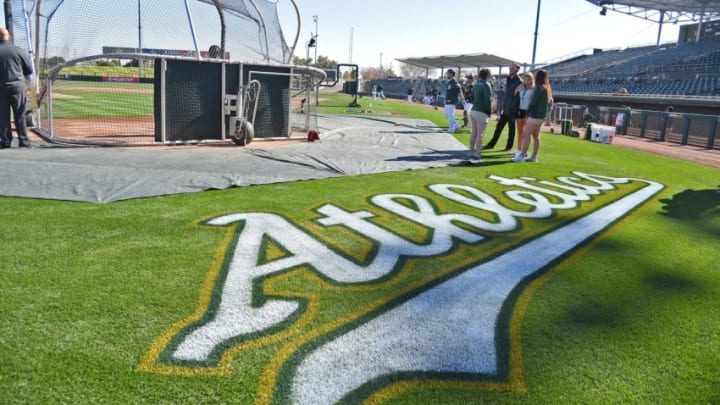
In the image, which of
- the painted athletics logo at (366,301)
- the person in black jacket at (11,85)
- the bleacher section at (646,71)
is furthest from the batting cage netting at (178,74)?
the bleacher section at (646,71)

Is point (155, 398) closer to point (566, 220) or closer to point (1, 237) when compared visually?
point (1, 237)

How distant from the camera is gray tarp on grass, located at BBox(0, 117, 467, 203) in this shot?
220 inches

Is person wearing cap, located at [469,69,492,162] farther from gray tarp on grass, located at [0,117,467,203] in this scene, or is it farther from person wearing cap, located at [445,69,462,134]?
person wearing cap, located at [445,69,462,134]

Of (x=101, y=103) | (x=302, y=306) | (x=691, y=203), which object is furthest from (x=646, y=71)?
(x=302, y=306)

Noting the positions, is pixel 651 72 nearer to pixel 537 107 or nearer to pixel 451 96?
pixel 451 96

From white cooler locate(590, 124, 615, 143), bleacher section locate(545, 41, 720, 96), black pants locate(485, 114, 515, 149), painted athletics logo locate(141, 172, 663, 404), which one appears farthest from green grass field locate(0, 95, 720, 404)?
bleacher section locate(545, 41, 720, 96)

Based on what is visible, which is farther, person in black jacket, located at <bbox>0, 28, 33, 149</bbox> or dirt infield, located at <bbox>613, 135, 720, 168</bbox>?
dirt infield, located at <bbox>613, 135, 720, 168</bbox>

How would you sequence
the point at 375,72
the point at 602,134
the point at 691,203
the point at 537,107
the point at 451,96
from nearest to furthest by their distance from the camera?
the point at 691,203, the point at 537,107, the point at 451,96, the point at 602,134, the point at 375,72

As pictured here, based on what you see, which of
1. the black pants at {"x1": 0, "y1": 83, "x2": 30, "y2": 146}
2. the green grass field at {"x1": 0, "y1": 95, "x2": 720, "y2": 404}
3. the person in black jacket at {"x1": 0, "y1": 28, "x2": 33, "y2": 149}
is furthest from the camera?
the black pants at {"x1": 0, "y1": 83, "x2": 30, "y2": 146}

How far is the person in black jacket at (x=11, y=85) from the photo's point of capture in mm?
7816

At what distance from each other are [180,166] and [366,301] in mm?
4942

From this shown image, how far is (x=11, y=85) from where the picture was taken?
7.92 meters

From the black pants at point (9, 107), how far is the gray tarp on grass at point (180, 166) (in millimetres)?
422

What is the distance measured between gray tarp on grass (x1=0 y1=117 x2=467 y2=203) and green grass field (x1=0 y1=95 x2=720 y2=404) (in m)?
0.58
